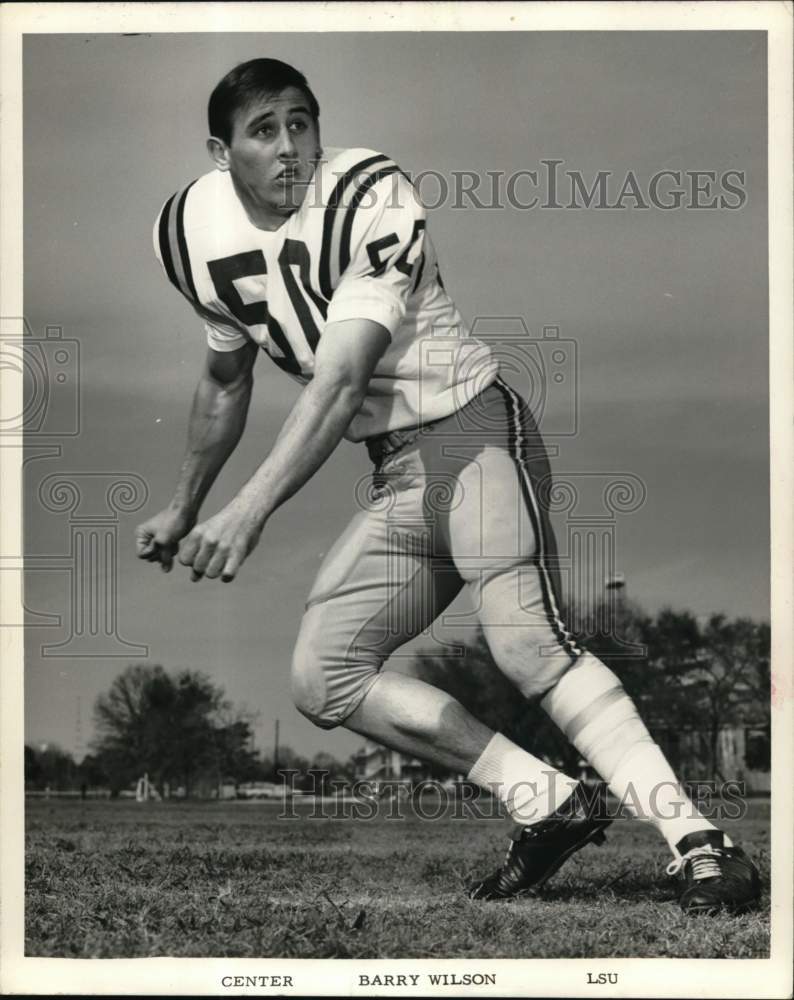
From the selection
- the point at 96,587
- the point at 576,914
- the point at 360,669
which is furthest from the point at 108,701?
the point at 576,914

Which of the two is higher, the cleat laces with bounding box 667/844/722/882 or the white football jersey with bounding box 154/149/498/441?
the white football jersey with bounding box 154/149/498/441

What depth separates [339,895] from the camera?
420 centimetres

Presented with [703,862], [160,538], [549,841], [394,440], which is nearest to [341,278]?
[394,440]

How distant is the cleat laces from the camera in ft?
13.2

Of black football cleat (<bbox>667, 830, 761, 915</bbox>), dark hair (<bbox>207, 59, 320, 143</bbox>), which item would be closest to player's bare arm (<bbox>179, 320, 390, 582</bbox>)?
dark hair (<bbox>207, 59, 320, 143</bbox>)

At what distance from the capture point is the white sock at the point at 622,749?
4082mm

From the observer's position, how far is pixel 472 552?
4199 millimetres

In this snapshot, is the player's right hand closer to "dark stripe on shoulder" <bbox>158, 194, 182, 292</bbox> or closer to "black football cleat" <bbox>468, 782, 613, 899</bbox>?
"dark stripe on shoulder" <bbox>158, 194, 182, 292</bbox>

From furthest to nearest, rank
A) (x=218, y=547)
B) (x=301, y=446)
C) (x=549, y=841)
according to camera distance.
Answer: (x=549, y=841) → (x=301, y=446) → (x=218, y=547)

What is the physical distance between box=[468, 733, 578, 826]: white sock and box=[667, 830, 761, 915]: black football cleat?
1.22 feet

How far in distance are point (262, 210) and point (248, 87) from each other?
0.36 meters

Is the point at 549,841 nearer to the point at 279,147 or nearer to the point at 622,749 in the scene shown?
the point at 622,749

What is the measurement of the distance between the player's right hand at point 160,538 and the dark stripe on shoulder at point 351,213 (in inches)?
35.6

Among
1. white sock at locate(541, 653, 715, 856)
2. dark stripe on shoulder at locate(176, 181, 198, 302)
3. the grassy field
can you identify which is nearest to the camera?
the grassy field
